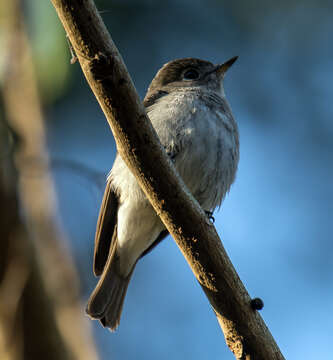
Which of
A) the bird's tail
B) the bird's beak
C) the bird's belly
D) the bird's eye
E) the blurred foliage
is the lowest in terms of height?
the bird's tail

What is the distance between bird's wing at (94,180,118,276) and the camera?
4035 millimetres

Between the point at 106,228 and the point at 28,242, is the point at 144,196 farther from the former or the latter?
the point at 28,242

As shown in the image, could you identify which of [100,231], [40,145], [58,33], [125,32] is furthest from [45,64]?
[125,32]

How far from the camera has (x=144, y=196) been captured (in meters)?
3.94

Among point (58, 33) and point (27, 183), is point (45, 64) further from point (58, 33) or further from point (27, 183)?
point (27, 183)

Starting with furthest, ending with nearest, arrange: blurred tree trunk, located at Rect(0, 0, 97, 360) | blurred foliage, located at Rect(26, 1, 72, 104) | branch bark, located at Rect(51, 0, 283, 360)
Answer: blurred foliage, located at Rect(26, 1, 72, 104) → blurred tree trunk, located at Rect(0, 0, 97, 360) → branch bark, located at Rect(51, 0, 283, 360)

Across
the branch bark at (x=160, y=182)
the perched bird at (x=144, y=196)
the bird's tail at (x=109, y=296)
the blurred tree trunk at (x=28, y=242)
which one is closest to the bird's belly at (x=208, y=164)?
the perched bird at (x=144, y=196)

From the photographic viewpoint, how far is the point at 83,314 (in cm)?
363

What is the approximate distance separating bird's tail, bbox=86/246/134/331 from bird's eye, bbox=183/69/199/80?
179 cm

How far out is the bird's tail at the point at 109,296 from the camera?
397 cm

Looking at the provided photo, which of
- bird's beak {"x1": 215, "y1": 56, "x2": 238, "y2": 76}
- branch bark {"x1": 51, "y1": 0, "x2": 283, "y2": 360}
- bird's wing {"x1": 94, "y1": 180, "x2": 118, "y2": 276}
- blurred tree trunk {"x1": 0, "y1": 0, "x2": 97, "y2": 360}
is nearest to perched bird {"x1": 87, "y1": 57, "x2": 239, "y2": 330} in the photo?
bird's wing {"x1": 94, "y1": 180, "x2": 118, "y2": 276}

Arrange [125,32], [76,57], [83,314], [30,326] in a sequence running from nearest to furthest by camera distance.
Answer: [76,57] < [30,326] < [83,314] < [125,32]

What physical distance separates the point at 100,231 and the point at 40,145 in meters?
0.73

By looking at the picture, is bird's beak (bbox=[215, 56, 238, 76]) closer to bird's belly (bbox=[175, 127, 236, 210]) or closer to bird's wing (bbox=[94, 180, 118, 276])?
bird's belly (bbox=[175, 127, 236, 210])
